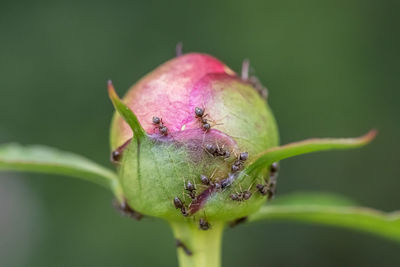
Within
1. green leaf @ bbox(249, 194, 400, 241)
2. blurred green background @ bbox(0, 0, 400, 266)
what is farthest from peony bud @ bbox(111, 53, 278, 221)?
blurred green background @ bbox(0, 0, 400, 266)

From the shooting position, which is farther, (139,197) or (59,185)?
(59,185)

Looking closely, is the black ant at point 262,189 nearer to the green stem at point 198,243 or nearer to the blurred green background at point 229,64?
the green stem at point 198,243

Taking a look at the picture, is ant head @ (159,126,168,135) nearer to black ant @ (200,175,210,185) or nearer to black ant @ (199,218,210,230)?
black ant @ (200,175,210,185)

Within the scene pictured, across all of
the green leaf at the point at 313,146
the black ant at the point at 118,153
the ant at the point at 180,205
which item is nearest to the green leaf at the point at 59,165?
the black ant at the point at 118,153

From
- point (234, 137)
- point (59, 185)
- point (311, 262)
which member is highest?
point (59, 185)

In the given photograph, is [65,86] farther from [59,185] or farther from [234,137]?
[234,137]

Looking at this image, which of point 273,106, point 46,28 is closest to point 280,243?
point 273,106

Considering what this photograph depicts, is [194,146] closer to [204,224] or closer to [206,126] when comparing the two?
[206,126]
